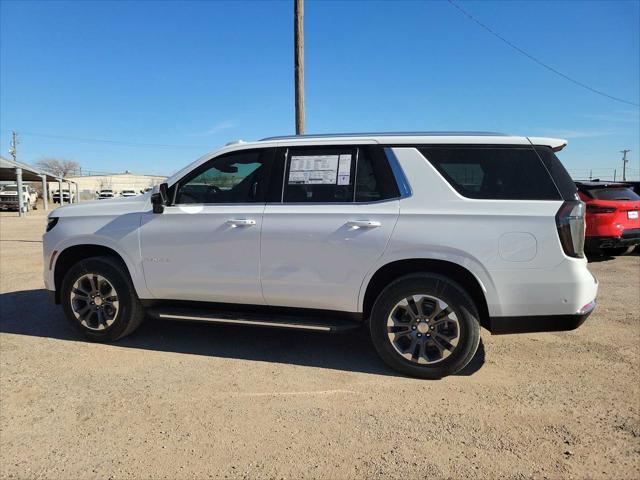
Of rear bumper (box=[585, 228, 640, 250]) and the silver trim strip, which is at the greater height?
rear bumper (box=[585, 228, 640, 250])

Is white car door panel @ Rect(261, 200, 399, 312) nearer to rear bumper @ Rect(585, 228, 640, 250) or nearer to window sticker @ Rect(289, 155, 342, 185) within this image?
window sticker @ Rect(289, 155, 342, 185)

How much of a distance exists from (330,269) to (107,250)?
234 centimetres

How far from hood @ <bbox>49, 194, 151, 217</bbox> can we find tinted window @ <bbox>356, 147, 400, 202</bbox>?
208cm

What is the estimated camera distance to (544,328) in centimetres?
356

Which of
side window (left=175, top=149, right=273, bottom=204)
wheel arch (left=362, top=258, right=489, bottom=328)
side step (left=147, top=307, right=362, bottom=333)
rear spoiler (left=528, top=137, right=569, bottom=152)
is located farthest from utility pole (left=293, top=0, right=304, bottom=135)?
rear spoiler (left=528, top=137, right=569, bottom=152)

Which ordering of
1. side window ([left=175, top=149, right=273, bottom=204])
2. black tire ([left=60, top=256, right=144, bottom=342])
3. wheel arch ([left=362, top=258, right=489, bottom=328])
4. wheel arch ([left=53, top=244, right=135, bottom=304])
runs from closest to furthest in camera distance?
wheel arch ([left=362, top=258, right=489, bottom=328]), side window ([left=175, top=149, right=273, bottom=204]), black tire ([left=60, top=256, right=144, bottom=342]), wheel arch ([left=53, top=244, right=135, bottom=304])

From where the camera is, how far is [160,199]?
14.1 feet

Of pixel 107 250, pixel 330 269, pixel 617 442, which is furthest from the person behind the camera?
pixel 107 250

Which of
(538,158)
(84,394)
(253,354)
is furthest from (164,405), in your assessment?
(538,158)

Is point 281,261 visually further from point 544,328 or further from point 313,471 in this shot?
point 544,328

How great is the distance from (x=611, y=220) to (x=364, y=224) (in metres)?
7.25

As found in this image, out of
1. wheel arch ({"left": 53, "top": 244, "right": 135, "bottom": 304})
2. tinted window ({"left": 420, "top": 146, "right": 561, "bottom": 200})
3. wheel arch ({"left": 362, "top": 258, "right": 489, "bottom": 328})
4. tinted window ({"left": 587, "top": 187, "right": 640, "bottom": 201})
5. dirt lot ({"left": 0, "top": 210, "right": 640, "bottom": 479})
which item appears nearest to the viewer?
dirt lot ({"left": 0, "top": 210, "right": 640, "bottom": 479})

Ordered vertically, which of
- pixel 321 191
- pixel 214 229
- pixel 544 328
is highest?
pixel 321 191

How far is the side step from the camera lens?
3846 millimetres
